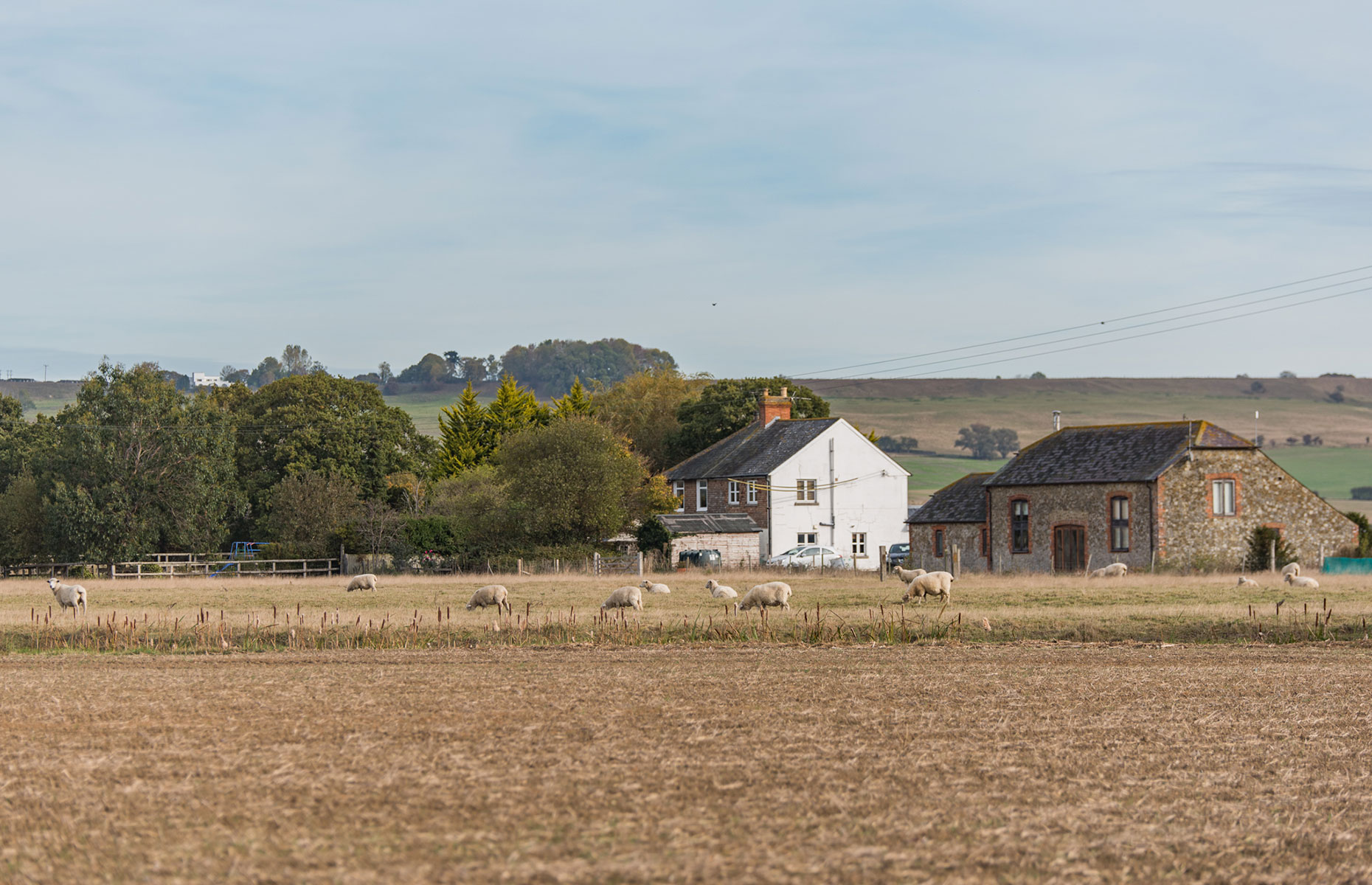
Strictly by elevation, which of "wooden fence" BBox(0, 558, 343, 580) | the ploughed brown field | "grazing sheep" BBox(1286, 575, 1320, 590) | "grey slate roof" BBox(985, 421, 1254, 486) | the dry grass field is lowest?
the ploughed brown field

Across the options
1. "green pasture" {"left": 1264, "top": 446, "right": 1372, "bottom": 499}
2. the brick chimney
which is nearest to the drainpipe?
the brick chimney

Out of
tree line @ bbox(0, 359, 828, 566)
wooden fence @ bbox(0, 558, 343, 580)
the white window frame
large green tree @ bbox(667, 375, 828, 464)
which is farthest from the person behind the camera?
large green tree @ bbox(667, 375, 828, 464)

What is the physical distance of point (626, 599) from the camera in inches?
1352

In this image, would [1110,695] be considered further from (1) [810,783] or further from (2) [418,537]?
(2) [418,537]

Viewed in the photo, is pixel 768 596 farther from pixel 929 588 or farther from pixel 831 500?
pixel 831 500

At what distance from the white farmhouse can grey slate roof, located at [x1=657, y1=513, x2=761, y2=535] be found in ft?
4.21

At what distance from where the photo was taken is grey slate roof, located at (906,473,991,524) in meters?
59.8

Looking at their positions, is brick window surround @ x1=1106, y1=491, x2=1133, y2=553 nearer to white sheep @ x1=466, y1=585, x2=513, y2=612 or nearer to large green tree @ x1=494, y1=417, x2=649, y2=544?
large green tree @ x1=494, y1=417, x2=649, y2=544

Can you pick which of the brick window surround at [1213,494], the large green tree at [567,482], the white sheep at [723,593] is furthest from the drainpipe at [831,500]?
the white sheep at [723,593]

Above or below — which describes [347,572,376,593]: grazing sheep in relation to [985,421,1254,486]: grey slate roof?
below

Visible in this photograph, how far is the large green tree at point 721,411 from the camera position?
8831 centimetres

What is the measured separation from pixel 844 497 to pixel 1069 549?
2194 cm

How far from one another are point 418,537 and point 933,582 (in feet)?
101

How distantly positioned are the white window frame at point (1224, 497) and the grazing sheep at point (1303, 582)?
37.7ft
